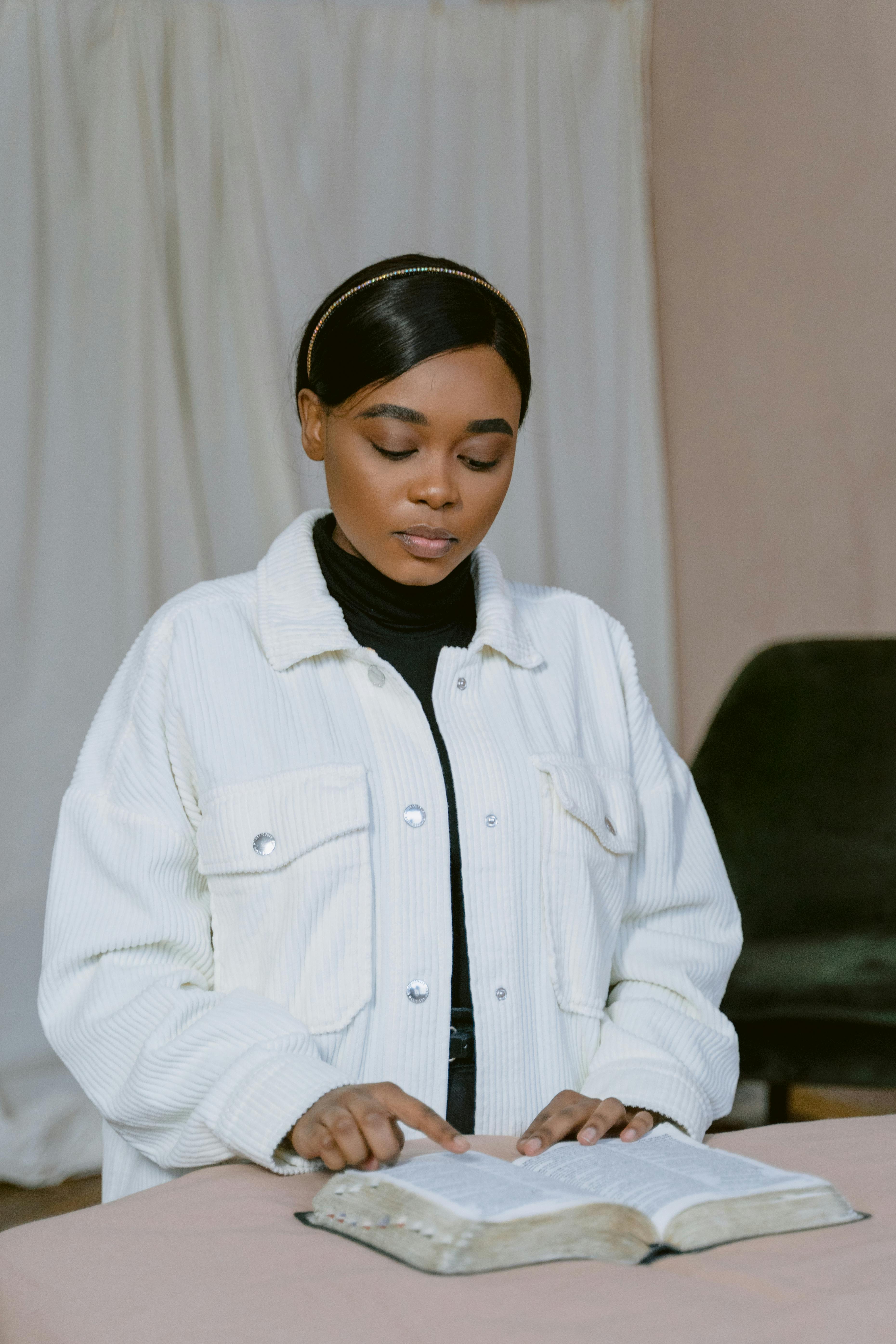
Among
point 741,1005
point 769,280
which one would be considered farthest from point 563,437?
point 741,1005

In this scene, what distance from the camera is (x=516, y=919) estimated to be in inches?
44.1

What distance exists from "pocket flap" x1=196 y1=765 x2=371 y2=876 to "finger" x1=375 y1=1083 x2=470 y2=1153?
0.25 meters

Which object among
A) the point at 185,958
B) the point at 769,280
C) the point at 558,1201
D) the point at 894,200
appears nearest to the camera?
the point at 558,1201

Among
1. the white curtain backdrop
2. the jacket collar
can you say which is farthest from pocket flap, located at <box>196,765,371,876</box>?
the white curtain backdrop

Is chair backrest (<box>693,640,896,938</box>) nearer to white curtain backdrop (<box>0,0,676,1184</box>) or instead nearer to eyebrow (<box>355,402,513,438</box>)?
white curtain backdrop (<box>0,0,676,1184</box>)

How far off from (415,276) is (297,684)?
39 centimetres

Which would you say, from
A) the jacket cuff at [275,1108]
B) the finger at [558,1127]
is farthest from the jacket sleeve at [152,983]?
the finger at [558,1127]

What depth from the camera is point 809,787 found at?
2250mm

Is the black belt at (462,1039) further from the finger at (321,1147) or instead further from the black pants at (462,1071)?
the finger at (321,1147)

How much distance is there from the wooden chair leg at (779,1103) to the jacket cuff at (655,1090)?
1263mm

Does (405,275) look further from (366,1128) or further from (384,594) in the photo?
(366,1128)

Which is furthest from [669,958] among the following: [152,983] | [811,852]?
[811,852]

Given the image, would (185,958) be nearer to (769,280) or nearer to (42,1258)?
(42,1258)

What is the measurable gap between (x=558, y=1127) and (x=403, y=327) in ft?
2.20
